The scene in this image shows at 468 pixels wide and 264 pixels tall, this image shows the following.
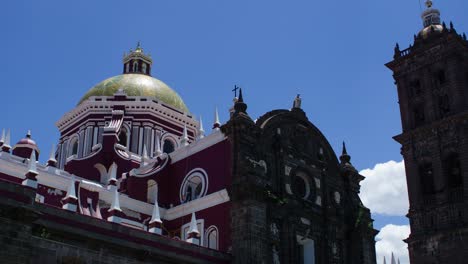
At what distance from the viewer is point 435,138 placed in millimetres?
47688

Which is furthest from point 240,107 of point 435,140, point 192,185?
point 435,140

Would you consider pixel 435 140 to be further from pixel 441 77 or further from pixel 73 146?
pixel 73 146

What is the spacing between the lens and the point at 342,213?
3647 centimetres

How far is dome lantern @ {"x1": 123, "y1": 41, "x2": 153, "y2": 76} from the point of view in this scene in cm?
5056

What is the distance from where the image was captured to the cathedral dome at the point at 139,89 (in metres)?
45.5

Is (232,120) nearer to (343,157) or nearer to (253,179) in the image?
(253,179)

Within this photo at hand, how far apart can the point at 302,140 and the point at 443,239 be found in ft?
48.4

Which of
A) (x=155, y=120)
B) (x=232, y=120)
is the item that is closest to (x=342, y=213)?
(x=232, y=120)

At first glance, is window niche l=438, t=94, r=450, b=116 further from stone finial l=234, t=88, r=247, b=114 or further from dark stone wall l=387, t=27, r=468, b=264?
stone finial l=234, t=88, r=247, b=114

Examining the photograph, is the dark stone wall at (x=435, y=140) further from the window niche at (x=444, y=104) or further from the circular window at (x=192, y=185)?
the circular window at (x=192, y=185)

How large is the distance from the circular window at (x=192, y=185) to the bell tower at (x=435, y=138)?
64.3ft

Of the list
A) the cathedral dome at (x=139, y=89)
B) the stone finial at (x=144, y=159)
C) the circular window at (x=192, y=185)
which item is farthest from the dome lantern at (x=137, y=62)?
the circular window at (x=192, y=185)

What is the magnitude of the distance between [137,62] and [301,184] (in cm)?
2049

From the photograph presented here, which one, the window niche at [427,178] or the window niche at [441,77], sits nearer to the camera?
the window niche at [427,178]
